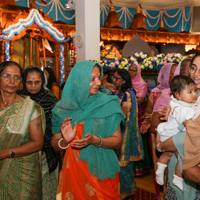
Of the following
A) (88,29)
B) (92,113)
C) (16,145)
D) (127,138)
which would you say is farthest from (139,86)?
(16,145)

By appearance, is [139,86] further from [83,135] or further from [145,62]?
[83,135]

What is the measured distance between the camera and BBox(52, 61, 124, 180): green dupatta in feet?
6.50

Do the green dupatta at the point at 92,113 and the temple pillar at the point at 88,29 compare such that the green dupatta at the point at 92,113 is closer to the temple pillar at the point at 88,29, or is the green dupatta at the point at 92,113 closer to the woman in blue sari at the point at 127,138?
the woman in blue sari at the point at 127,138

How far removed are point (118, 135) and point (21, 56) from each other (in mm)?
6122

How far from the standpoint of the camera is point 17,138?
2.18 m

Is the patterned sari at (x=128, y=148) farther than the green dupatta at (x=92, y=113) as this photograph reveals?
Yes

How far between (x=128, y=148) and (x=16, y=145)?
190 cm

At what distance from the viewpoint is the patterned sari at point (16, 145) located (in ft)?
7.12

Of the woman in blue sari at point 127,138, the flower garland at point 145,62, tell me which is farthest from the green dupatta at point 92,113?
the flower garland at point 145,62

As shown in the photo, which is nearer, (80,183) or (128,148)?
(80,183)

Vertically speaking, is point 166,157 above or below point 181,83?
below

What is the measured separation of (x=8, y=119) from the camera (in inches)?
85.7

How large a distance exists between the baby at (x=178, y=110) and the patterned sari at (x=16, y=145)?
1.01 m

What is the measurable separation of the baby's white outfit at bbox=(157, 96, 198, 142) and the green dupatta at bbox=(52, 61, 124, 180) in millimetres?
334
